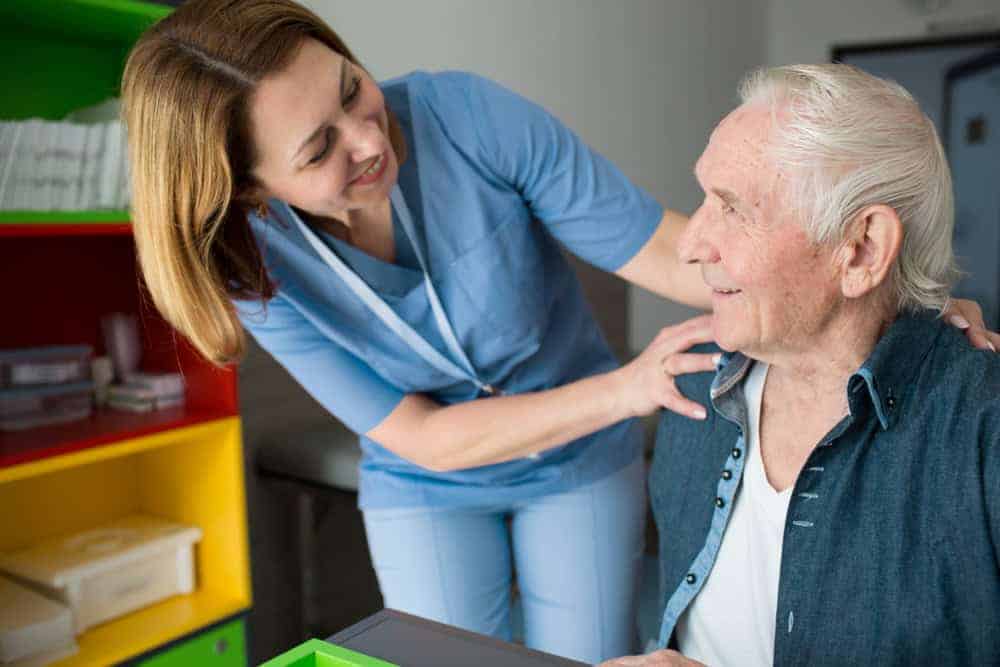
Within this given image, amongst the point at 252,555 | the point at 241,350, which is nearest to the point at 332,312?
the point at 241,350

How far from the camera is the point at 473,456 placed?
1506 millimetres

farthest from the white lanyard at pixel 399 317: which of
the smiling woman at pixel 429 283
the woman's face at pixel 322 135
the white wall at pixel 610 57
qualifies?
the white wall at pixel 610 57

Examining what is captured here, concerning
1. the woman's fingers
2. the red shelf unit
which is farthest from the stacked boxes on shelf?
the woman's fingers

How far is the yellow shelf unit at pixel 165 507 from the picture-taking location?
1985mm

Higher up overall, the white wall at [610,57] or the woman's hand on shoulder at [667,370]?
the white wall at [610,57]

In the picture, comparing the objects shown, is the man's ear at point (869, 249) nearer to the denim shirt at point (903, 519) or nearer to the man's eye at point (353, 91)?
the denim shirt at point (903, 519)

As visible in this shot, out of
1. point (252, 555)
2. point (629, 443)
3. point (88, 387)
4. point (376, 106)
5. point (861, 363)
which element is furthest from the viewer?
point (252, 555)

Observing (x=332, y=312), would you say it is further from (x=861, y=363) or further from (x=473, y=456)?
(x=861, y=363)

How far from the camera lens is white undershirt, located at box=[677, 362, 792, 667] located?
4.00 feet

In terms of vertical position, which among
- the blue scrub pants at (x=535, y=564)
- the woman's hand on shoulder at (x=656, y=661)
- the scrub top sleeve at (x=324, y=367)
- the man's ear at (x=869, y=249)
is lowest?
the blue scrub pants at (x=535, y=564)

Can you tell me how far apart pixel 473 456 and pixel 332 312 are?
33cm

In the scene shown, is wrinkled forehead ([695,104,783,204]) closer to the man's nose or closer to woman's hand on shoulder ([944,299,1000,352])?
the man's nose

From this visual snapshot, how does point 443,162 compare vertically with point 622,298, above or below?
above

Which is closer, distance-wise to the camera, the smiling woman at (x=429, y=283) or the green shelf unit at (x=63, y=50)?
the smiling woman at (x=429, y=283)
